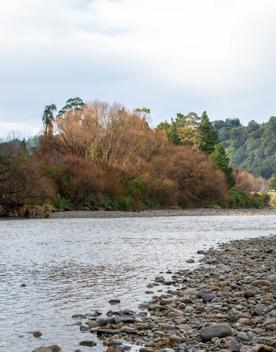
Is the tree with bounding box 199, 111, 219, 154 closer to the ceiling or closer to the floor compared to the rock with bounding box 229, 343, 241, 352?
closer to the ceiling

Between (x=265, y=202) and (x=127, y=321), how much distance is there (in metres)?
112

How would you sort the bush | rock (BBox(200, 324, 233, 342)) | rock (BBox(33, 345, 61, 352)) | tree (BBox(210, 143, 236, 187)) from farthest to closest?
tree (BBox(210, 143, 236, 187)) → the bush → rock (BBox(200, 324, 233, 342)) → rock (BBox(33, 345, 61, 352))

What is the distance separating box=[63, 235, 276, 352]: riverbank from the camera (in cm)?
775

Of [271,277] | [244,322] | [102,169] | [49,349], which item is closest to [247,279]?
[271,277]

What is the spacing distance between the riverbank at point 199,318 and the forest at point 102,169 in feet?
133

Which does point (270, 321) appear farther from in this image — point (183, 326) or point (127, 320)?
point (127, 320)

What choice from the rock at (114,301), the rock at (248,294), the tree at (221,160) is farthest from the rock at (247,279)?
the tree at (221,160)

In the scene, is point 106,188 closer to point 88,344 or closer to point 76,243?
point 76,243

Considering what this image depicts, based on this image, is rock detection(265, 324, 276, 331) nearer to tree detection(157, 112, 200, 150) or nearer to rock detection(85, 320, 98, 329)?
rock detection(85, 320, 98, 329)

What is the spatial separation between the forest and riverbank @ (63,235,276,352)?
40.6 meters

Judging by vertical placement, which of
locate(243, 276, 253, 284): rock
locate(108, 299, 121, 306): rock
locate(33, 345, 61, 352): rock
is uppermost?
locate(243, 276, 253, 284): rock

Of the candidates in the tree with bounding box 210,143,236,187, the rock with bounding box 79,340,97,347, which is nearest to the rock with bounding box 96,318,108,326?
the rock with bounding box 79,340,97,347

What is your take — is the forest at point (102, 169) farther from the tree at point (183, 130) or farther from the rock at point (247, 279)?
the rock at point (247, 279)

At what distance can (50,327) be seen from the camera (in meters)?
9.29
